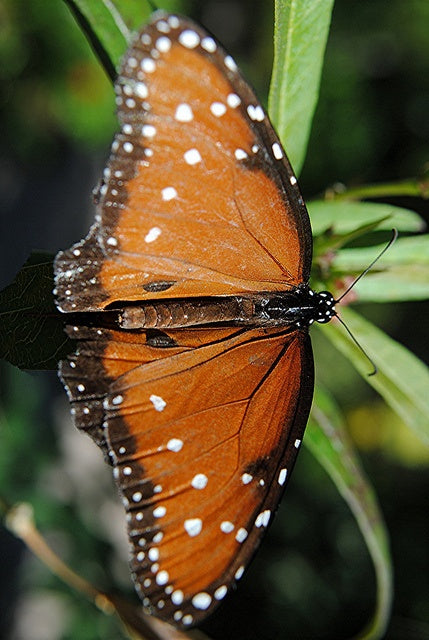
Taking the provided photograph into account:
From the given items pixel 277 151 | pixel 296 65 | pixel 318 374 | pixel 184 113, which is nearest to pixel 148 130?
pixel 184 113

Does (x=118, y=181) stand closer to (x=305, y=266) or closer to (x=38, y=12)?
(x=305, y=266)

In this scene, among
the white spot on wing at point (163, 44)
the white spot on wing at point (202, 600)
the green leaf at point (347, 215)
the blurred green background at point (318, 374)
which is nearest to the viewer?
the white spot on wing at point (163, 44)

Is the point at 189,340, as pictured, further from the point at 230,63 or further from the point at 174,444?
the point at 230,63

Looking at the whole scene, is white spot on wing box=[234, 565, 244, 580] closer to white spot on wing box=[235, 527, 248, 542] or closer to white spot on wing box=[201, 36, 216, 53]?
white spot on wing box=[235, 527, 248, 542]

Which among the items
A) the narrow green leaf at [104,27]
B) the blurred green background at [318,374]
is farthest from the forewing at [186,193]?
the blurred green background at [318,374]

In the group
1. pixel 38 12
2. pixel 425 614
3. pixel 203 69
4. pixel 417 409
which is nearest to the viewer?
pixel 203 69

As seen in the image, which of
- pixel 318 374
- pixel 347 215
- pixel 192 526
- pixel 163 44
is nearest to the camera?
pixel 163 44

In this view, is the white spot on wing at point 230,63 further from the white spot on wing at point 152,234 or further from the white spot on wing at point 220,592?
the white spot on wing at point 220,592

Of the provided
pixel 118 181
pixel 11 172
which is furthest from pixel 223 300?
pixel 11 172
